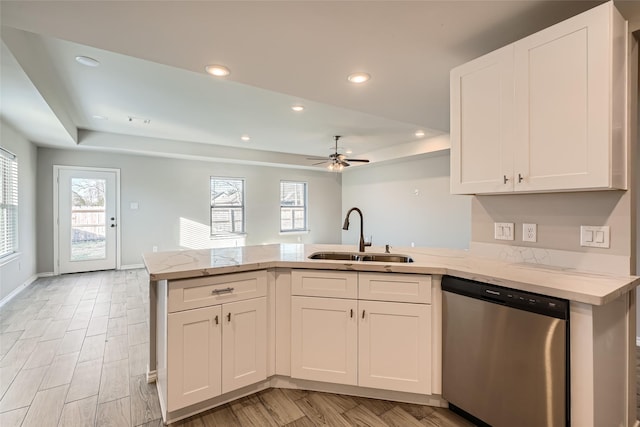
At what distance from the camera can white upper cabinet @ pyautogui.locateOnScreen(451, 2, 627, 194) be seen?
141 cm

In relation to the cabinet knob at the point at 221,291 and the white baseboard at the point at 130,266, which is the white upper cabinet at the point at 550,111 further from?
the white baseboard at the point at 130,266

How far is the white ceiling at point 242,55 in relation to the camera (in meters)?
1.61

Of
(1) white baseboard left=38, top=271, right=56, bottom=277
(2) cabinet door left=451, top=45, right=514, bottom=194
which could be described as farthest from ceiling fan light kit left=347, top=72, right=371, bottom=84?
(1) white baseboard left=38, top=271, right=56, bottom=277

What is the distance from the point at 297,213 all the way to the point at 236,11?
692cm

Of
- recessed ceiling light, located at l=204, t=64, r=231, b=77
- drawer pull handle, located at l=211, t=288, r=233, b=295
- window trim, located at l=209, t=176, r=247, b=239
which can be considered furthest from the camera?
window trim, located at l=209, t=176, r=247, b=239

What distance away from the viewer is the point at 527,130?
1.65 m

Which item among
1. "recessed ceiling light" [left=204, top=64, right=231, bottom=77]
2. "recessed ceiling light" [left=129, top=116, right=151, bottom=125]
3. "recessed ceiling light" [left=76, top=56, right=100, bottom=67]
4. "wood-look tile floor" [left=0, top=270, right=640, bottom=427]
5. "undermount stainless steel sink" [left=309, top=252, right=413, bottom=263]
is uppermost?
"recessed ceiling light" [left=129, top=116, right=151, bottom=125]

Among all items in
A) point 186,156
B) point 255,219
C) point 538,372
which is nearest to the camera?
point 538,372

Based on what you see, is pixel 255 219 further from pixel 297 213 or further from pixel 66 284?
pixel 66 284

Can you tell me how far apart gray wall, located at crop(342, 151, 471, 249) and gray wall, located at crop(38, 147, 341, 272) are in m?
1.98

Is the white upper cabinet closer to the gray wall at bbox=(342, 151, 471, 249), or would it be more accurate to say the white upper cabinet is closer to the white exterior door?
the gray wall at bbox=(342, 151, 471, 249)

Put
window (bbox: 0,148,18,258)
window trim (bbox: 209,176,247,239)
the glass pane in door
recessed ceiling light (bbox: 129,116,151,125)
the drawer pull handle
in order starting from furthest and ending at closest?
window trim (bbox: 209,176,247,239)
the glass pane in door
recessed ceiling light (bbox: 129,116,151,125)
window (bbox: 0,148,18,258)
the drawer pull handle

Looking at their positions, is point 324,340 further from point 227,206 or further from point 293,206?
point 293,206

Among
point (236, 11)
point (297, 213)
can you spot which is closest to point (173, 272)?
point (236, 11)
